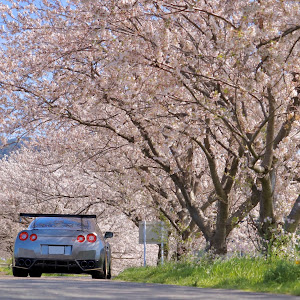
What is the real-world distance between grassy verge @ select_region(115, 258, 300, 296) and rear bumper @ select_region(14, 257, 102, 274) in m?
1.39

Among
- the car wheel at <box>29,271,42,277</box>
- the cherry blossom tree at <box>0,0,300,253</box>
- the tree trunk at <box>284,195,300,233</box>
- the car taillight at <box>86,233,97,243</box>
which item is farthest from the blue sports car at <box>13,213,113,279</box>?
the tree trunk at <box>284,195,300,233</box>

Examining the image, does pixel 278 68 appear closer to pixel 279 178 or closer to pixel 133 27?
pixel 133 27

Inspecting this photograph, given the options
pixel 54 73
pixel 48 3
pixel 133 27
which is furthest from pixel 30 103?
pixel 133 27

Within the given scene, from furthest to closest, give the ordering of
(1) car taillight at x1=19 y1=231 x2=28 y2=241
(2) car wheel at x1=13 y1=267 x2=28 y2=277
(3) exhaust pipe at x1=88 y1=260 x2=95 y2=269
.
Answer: (2) car wheel at x1=13 y1=267 x2=28 y2=277 → (3) exhaust pipe at x1=88 y1=260 x2=95 y2=269 → (1) car taillight at x1=19 y1=231 x2=28 y2=241

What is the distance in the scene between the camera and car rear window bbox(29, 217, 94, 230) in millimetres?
12414

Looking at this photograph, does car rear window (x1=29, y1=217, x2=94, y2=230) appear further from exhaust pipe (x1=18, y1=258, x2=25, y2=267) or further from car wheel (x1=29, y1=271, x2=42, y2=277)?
car wheel (x1=29, y1=271, x2=42, y2=277)

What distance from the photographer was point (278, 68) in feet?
37.0

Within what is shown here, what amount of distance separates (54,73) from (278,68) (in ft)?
21.5

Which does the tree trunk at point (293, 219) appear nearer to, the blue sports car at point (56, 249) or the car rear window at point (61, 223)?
the blue sports car at point (56, 249)

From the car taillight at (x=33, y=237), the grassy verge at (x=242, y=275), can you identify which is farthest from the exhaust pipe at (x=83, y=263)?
the grassy verge at (x=242, y=275)

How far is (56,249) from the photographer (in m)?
12.1

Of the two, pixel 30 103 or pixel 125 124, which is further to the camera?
pixel 125 124

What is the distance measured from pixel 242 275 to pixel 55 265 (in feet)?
13.5

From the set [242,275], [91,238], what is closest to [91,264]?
[91,238]
